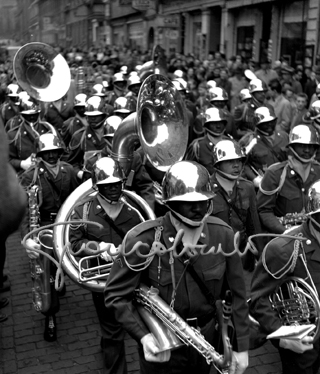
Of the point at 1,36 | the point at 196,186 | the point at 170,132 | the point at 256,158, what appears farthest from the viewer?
the point at 256,158

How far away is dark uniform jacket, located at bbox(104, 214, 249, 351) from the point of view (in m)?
2.94

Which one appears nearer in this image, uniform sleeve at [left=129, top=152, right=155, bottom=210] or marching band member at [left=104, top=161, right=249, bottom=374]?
marching band member at [left=104, top=161, right=249, bottom=374]

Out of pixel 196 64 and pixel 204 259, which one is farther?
pixel 196 64

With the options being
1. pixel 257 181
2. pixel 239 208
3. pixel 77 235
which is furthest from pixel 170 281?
pixel 257 181

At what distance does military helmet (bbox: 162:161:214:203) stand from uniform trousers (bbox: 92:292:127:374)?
1.42 meters

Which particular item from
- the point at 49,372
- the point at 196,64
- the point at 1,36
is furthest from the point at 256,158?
the point at 196,64

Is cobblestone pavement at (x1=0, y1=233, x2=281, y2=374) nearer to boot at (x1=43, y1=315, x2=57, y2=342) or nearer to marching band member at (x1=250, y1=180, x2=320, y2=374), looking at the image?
boot at (x1=43, y1=315, x2=57, y2=342)

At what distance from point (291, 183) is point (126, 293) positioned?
2.53 meters

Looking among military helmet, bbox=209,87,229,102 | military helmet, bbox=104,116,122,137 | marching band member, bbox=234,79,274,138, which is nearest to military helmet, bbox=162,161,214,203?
military helmet, bbox=104,116,122,137

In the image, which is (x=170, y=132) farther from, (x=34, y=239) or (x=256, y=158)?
(x=256, y=158)

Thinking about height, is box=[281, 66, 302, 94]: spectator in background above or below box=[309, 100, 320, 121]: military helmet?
below

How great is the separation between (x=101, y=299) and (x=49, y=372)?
974mm

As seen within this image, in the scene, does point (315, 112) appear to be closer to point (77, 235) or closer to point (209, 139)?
point (209, 139)

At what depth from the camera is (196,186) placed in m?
2.92
